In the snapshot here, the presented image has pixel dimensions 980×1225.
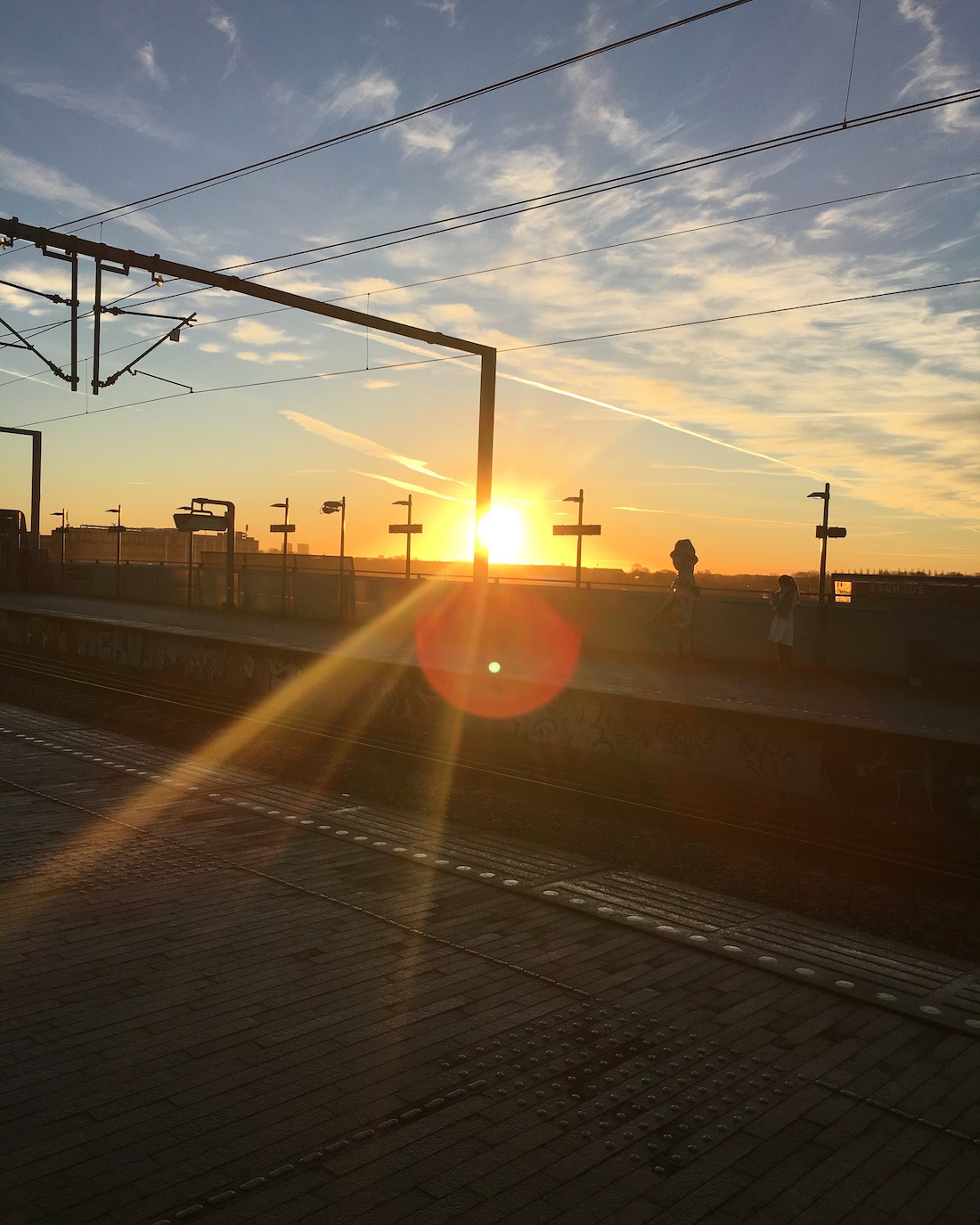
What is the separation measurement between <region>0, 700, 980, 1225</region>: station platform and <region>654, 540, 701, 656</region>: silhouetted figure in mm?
13037

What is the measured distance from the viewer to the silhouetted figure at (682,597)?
19.9m

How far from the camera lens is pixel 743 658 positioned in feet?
69.3

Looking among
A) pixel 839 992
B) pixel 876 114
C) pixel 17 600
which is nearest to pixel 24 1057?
pixel 839 992

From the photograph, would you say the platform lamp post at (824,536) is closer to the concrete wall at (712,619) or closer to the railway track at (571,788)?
the concrete wall at (712,619)

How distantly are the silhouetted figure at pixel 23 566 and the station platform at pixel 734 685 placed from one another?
22.6 meters

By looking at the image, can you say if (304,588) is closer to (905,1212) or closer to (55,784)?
(55,784)

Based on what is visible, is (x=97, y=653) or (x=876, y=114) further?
(x=97, y=653)

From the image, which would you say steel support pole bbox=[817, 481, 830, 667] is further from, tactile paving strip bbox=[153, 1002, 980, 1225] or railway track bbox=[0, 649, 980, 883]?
tactile paving strip bbox=[153, 1002, 980, 1225]

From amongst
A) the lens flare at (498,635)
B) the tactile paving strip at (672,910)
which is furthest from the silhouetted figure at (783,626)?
the tactile paving strip at (672,910)

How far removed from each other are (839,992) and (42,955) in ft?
13.7

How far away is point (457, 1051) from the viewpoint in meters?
4.49

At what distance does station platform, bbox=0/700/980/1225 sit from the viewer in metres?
3.46

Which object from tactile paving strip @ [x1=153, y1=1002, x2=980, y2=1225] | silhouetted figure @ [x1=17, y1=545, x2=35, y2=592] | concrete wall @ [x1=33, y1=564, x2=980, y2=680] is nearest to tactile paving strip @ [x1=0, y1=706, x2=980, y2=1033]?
tactile paving strip @ [x1=153, y1=1002, x2=980, y2=1225]

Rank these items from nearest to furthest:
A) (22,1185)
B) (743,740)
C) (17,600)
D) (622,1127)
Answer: (22,1185)
(622,1127)
(743,740)
(17,600)
